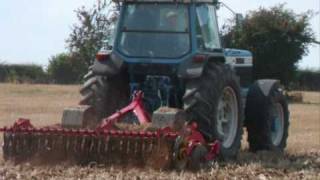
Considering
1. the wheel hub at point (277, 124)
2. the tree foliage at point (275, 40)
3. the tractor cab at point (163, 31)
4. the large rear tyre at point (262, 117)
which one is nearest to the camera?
the tractor cab at point (163, 31)

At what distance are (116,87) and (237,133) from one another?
178 cm

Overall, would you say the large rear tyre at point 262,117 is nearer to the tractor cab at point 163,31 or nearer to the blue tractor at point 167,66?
the blue tractor at point 167,66

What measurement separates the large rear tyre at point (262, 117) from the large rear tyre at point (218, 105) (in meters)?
1.33

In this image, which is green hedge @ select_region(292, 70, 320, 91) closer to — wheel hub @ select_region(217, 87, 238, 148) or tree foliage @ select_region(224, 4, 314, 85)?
tree foliage @ select_region(224, 4, 314, 85)

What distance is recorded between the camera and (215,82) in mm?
10648

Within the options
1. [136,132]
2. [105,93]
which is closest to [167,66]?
[105,93]

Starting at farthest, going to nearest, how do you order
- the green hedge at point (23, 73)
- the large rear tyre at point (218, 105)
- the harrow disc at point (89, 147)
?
1. the green hedge at point (23, 73)
2. the large rear tyre at point (218, 105)
3. the harrow disc at point (89, 147)

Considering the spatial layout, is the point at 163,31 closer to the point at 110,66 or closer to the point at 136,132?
the point at 110,66

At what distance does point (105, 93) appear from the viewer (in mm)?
11273

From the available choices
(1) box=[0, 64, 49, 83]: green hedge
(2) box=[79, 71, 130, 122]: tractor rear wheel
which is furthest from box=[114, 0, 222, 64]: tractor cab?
(1) box=[0, 64, 49, 83]: green hedge

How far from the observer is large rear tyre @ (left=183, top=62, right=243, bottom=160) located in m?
10.5

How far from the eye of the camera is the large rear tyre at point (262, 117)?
1283cm

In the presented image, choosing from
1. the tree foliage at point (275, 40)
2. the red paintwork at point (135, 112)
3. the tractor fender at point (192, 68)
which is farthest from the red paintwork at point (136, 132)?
the tree foliage at point (275, 40)

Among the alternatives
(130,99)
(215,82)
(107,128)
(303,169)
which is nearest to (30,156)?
(107,128)
